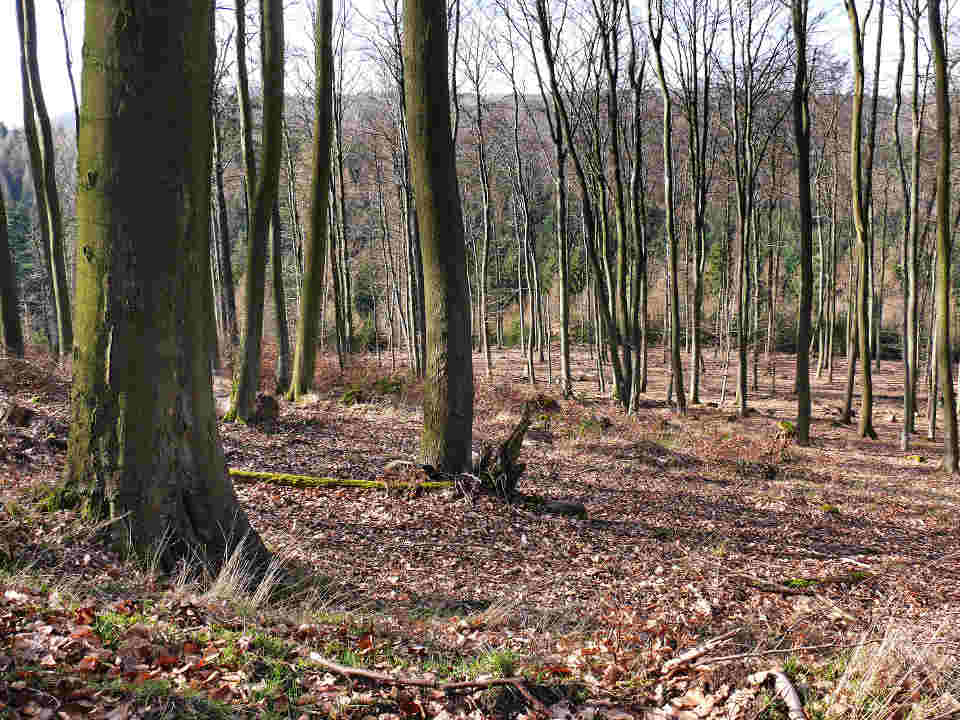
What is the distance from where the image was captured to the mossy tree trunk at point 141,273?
410 centimetres

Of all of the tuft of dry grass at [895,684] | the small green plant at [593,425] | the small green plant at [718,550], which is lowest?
the small green plant at [718,550]

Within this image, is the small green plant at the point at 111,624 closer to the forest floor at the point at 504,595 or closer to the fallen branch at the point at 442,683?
the forest floor at the point at 504,595

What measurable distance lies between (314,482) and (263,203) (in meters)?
5.09

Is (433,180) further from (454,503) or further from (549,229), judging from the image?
(549,229)

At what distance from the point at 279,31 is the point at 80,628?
371 inches

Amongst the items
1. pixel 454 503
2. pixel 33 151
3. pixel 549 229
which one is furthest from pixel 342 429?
pixel 549 229

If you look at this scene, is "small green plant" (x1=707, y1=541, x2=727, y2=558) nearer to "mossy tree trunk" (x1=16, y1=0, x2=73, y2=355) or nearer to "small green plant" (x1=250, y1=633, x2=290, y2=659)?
"small green plant" (x1=250, y1=633, x2=290, y2=659)

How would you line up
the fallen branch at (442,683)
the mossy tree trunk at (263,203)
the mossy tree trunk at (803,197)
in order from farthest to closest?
1. the mossy tree trunk at (803,197)
2. the mossy tree trunk at (263,203)
3. the fallen branch at (442,683)

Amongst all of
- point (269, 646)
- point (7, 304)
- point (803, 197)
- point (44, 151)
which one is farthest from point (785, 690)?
point (44, 151)

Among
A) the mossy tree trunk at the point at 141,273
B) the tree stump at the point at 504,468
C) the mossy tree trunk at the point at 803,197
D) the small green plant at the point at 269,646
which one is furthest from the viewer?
the mossy tree trunk at the point at 803,197

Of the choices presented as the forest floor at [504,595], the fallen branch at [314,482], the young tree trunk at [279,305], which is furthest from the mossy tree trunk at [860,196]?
the young tree trunk at [279,305]

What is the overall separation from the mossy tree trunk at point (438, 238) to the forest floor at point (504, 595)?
0.80 meters

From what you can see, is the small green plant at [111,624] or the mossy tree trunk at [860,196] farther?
the mossy tree trunk at [860,196]

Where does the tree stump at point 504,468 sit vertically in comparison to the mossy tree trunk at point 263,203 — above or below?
below
